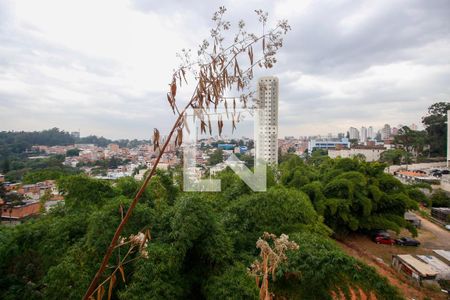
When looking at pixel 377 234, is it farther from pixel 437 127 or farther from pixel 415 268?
pixel 437 127

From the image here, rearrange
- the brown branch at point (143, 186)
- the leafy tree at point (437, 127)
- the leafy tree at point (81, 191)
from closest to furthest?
the brown branch at point (143, 186) → the leafy tree at point (81, 191) → the leafy tree at point (437, 127)

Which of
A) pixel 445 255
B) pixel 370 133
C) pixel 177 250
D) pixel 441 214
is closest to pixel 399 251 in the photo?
pixel 445 255

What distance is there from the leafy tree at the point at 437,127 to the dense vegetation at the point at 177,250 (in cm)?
2904

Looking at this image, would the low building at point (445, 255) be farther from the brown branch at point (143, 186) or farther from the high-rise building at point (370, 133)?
the high-rise building at point (370, 133)

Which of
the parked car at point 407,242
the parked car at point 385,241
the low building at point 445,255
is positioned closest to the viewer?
the low building at point 445,255

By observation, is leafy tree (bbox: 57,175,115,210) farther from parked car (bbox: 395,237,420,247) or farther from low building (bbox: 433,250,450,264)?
parked car (bbox: 395,237,420,247)

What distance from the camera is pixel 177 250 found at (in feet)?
8.00

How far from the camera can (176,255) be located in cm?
242

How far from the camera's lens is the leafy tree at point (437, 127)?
81.4 feet

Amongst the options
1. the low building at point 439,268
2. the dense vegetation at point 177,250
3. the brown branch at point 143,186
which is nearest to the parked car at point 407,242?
the low building at point 439,268

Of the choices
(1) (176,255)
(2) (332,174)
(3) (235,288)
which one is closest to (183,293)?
(1) (176,255)

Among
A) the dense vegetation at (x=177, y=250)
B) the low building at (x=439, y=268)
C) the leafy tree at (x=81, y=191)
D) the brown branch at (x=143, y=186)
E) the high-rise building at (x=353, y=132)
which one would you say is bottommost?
the low building at (x=439, y=268)

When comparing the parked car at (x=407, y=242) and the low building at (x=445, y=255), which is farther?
the parked car at (x=407, y=242)

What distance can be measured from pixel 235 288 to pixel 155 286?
2.30 feet
